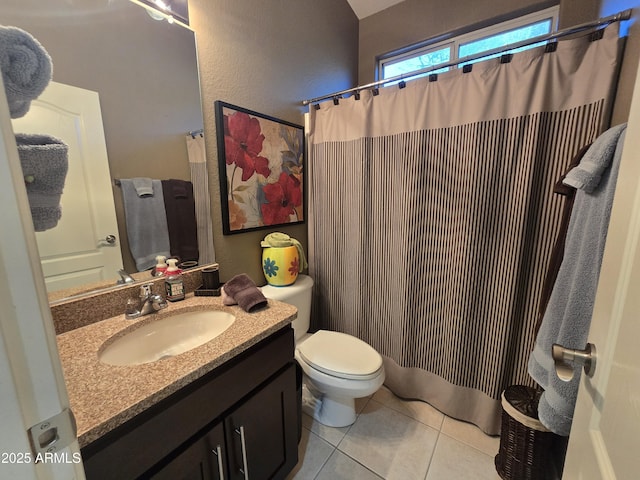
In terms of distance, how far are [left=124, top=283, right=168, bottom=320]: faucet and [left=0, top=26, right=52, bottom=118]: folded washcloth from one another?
2.52 feet

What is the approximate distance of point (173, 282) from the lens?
117 cm

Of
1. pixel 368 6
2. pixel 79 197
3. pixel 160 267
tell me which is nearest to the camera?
pixel 79 197

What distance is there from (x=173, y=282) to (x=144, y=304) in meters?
0.14

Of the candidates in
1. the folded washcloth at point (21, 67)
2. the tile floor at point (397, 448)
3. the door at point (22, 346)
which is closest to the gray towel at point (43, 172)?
the folded washcloth at point (21, 67)

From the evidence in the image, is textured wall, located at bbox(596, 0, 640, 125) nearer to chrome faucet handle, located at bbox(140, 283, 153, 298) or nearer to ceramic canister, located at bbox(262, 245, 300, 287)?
ceramic canister, located at bbox(262, 245, 300, 287)

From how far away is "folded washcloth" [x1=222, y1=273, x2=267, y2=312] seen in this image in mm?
1099

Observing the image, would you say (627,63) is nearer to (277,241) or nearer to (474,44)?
(474,44)

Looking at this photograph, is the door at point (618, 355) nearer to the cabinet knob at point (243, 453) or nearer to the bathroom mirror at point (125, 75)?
the cabinet knob at point (243, 453)

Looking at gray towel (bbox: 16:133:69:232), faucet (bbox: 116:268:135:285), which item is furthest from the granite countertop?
gray towel (bbox: 16:133:69:232)

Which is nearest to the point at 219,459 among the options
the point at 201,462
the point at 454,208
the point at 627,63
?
the point at 201,462

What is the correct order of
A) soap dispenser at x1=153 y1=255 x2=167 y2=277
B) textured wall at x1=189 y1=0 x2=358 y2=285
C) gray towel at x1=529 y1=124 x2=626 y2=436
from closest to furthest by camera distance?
gray towel at x1=529 y1=124 x2=626 y2=436 → soap dispenser at x1=153 y1=255 x2=167 y2=277 → textured wall at x1=189 y1=0 x2=358 y2=285

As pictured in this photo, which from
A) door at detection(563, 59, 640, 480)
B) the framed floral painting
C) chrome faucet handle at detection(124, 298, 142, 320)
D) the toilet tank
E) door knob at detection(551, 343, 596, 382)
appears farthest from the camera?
the toilet tank

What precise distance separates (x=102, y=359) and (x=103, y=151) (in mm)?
718

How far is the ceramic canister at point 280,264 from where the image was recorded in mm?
1578
